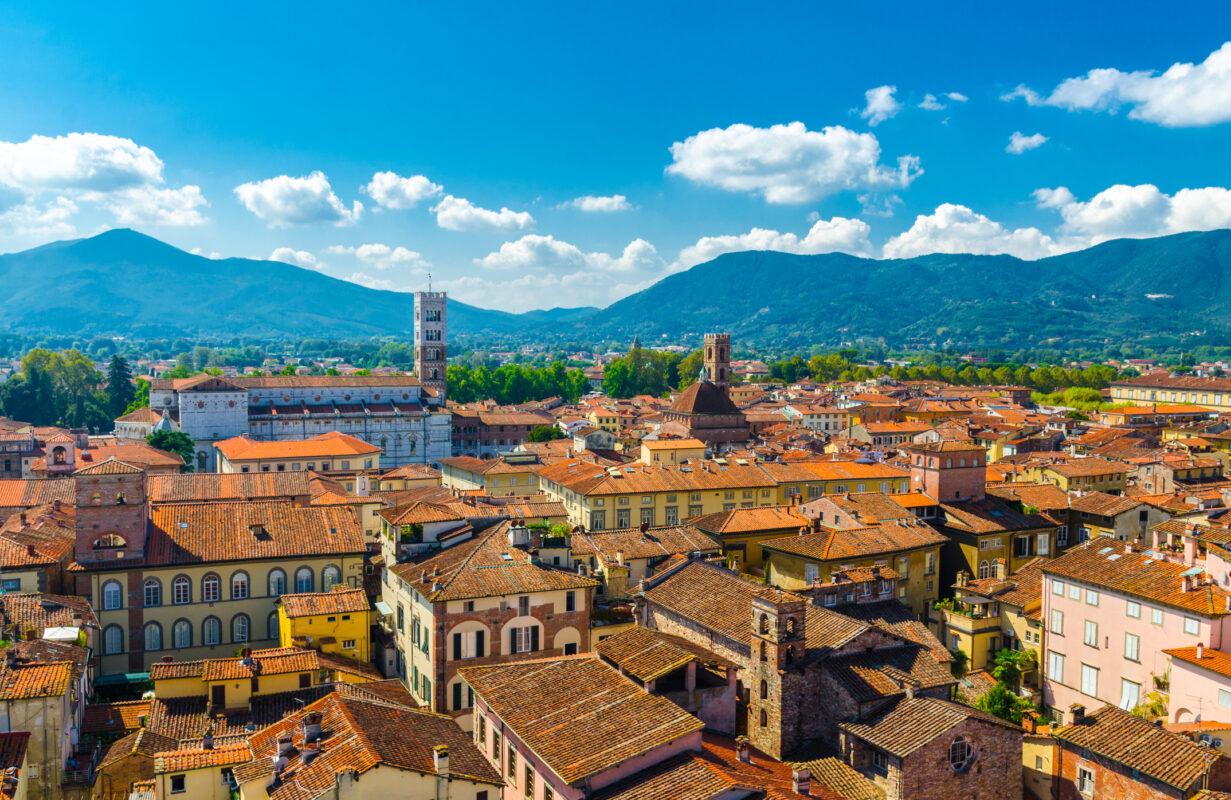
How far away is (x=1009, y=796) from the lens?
84.6 feet

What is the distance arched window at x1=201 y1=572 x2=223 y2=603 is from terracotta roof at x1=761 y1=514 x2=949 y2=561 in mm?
25856

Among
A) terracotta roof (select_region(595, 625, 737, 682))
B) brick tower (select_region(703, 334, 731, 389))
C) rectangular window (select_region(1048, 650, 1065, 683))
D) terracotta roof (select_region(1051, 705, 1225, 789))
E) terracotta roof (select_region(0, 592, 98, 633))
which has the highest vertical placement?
brick tower (select_region(703, 334, 731, 389))

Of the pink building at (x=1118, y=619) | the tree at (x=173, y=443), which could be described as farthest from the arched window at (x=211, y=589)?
the tree at (x=173, y=443)

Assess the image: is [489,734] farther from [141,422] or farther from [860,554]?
[141,422]

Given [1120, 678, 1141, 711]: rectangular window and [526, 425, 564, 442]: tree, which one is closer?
[1120, 678, 1141, 711]: rectangular window

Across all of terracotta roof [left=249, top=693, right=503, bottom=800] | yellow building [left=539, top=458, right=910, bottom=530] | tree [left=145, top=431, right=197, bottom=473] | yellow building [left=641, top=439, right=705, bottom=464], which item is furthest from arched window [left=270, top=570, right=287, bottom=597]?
tree [left=145, top=431, right=197, bottom=473]

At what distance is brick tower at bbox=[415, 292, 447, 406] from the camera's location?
14025 cm

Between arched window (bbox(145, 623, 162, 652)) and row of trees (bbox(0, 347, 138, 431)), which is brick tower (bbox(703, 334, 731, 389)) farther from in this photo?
arched window (bbox(145, 623, 162, 652))

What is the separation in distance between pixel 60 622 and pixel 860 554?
3415cm

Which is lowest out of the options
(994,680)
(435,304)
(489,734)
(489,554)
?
(994,680)

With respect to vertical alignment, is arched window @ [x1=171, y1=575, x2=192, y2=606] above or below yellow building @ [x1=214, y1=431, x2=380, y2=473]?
below

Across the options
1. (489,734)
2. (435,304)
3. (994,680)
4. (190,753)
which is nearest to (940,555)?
(994,680)

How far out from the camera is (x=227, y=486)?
57281 mm

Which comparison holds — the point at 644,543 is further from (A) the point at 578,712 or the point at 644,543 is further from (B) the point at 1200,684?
(B) the point at 1200,684
